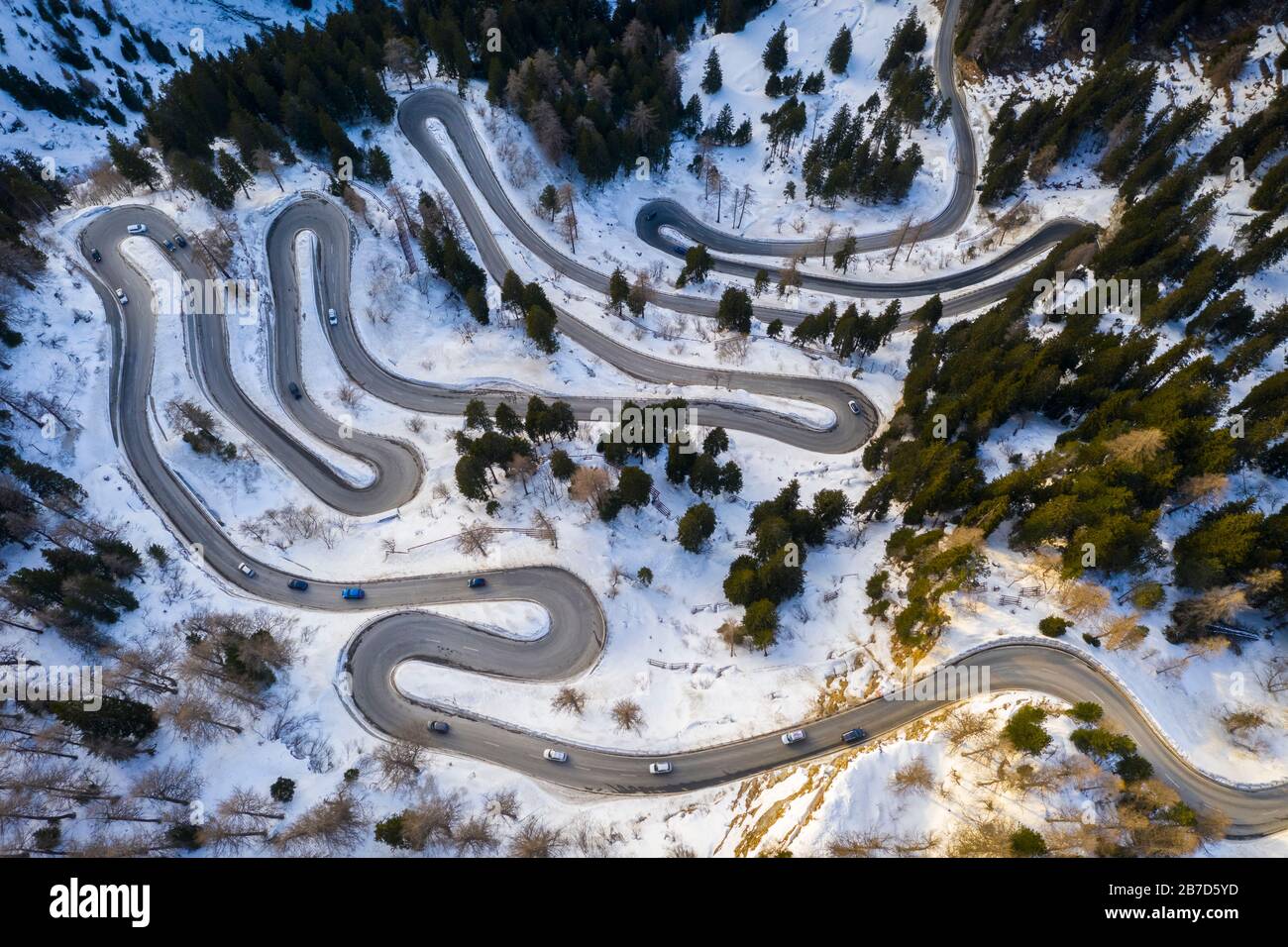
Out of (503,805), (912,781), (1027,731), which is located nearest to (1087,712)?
(1027,731)

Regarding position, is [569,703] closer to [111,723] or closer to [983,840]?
[983,840]

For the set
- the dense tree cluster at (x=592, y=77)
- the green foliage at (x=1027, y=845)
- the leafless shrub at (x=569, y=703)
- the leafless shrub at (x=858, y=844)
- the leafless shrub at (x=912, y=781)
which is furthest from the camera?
the dense tree cluster at (x=592, y=77)

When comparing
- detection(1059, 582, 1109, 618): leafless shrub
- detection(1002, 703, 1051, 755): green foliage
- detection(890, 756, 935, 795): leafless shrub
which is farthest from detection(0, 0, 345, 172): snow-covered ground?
detection(1059, 582, 1109, 618): leafless shrub

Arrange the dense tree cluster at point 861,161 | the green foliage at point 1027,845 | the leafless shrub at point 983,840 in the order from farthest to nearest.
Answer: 1. the dense tree cluster at point 861,161
2. the leafless shrub at point 983,840
3. the green foliage at point 1027,845

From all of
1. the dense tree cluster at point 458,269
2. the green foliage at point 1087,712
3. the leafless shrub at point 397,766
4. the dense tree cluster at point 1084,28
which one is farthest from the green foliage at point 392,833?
the dense tree cluster at point 1084,28

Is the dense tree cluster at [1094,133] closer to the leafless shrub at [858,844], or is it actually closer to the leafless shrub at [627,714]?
the leafless shrub at [858,844]

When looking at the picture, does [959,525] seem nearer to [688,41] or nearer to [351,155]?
[351,155]

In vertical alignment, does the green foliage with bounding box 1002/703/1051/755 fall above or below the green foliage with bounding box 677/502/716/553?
below

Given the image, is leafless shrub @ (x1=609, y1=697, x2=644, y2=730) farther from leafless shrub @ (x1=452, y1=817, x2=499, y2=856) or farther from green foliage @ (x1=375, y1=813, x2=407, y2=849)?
green foliage @ (x1=375, y1=813, x2=407, y2=849)
